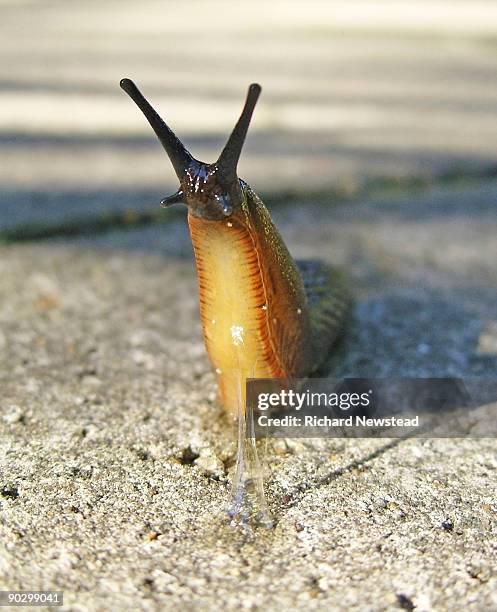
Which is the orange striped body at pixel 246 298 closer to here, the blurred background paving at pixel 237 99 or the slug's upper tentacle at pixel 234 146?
the slug's upper tentacle at pixel 234 146

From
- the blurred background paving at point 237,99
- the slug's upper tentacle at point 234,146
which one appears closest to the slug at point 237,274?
the slug's upper tentacle at point 234,146

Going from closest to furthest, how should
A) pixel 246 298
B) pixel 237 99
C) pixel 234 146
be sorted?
pixel 234 146 → pixel 246 298 → pixel 237 99

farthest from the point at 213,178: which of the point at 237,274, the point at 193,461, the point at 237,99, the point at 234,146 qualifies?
the point at 237,99

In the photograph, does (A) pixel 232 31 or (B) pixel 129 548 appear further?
(A) pixel 232 31

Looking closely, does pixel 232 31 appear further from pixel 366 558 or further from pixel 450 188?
pixel 366 558

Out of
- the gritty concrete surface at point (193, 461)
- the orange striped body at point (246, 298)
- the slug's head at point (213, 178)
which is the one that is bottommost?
the gritty concrete surface at point (193, 461)

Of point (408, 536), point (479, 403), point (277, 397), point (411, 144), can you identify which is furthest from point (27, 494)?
point (411, 144)

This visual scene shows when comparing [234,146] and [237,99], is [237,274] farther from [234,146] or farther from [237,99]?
[237,99]
